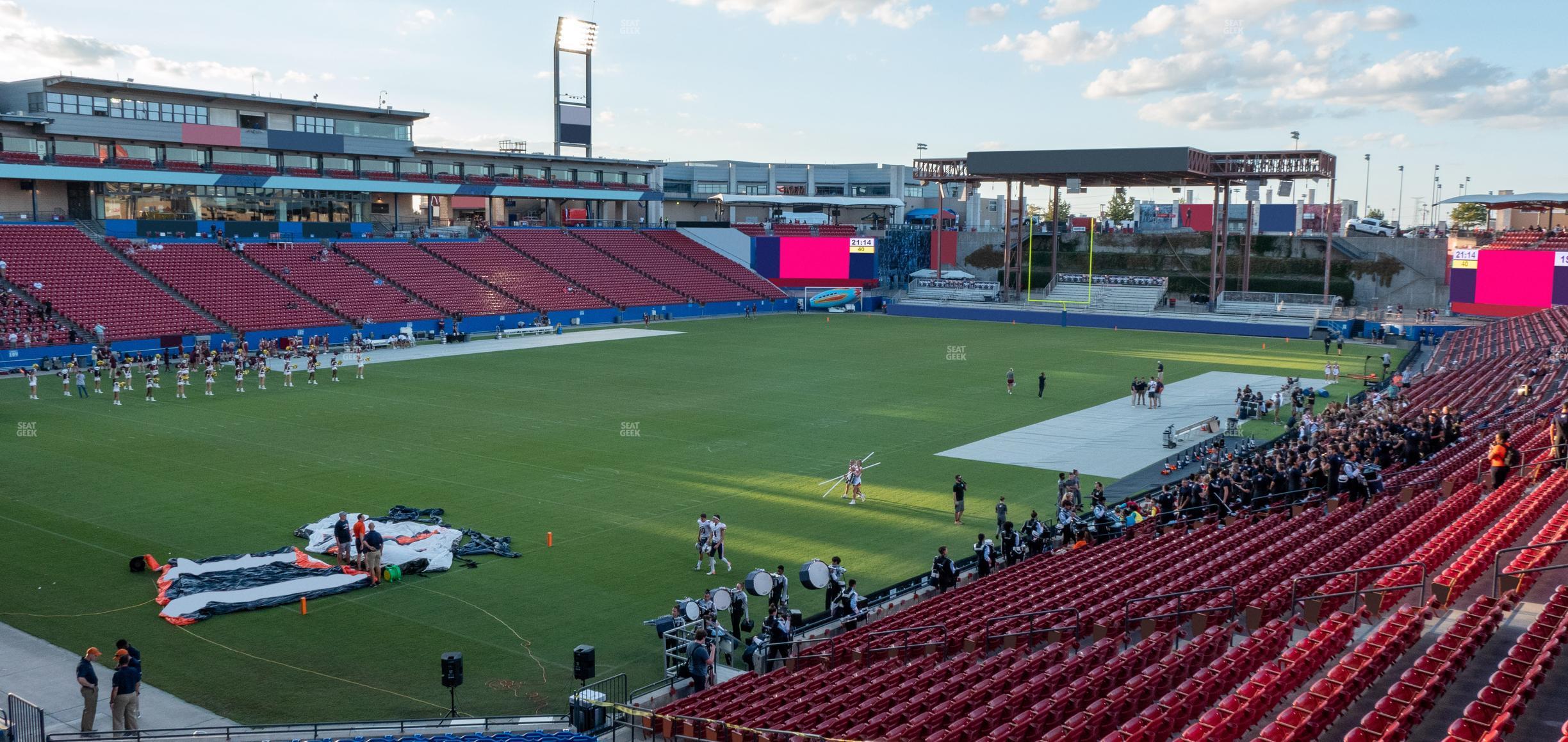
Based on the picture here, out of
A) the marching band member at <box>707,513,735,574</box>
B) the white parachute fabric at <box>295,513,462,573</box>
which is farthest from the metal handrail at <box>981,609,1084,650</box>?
the white parachute fabric at <box>295,513,462,573</box>

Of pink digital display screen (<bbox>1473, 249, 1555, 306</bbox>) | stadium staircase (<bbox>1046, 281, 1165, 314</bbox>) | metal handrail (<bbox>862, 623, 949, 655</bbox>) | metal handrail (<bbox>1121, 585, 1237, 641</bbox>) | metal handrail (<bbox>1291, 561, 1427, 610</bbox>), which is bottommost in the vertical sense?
metal handrail (<bbox>862, 623, 949, 655</bbox>)

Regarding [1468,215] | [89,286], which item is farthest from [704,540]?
[1468,215]

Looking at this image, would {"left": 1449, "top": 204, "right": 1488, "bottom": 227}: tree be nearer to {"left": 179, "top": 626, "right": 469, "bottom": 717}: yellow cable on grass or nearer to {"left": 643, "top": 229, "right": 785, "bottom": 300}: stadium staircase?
{"left": 643, "top": 229, "right": 785, "bottom": 300}: stadium staircase

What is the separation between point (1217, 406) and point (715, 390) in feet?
61.1

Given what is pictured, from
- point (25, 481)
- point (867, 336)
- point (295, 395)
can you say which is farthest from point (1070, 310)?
point (25, 481)

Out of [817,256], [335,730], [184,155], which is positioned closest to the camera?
[335,730]

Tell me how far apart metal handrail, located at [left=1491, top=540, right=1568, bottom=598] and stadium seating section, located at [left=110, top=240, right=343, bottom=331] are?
53749 millimetres

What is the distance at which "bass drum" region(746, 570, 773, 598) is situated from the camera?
17.7 metres

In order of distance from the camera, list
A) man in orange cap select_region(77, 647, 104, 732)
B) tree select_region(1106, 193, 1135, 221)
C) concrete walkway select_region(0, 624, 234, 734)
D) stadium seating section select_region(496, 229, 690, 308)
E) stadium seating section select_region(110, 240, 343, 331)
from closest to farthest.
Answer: man in orange cap select_region(77, 647, 104, 732), concrete walkway select_region(0, 624, 234, 734), stadium seating section select_region(110, 240, 343, 331), stadium seating section select_region(496, 229, 690, 308), tree select_region(1106, 193, 1135, 221)

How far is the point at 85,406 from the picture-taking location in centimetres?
3891

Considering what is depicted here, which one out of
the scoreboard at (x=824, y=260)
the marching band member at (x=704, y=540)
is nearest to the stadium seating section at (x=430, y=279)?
the scoreboard at (x=824, y=260)

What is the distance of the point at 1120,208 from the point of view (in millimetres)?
158500

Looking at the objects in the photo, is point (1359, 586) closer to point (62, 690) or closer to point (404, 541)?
point (404, 541)

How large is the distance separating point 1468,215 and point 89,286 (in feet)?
430
